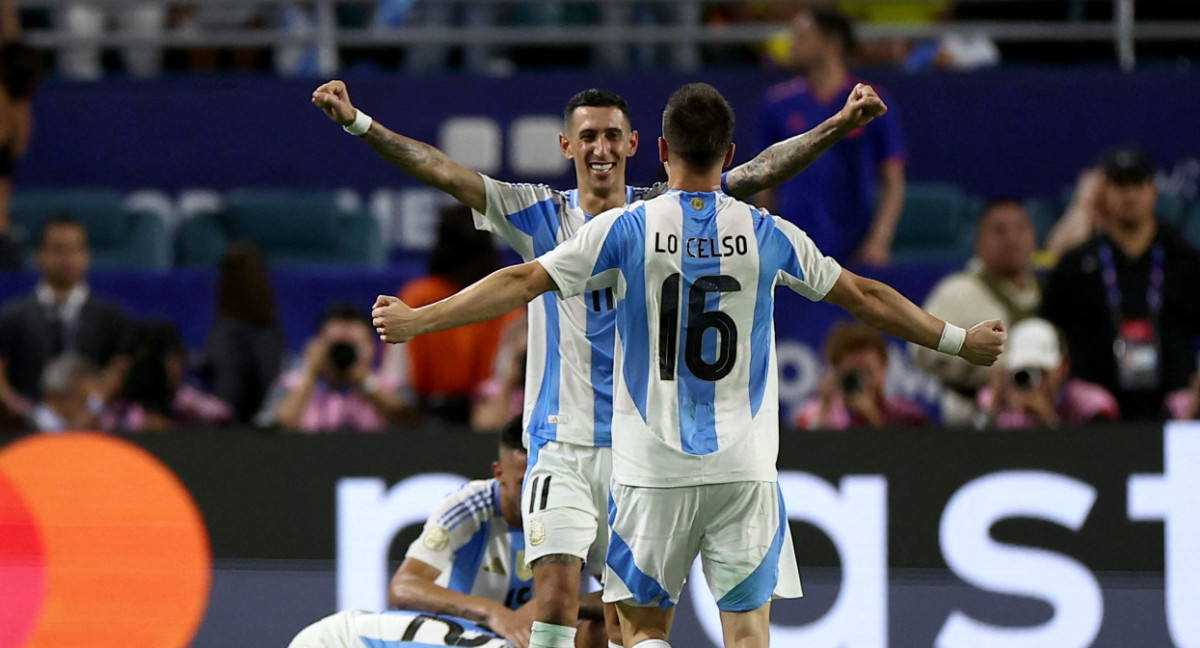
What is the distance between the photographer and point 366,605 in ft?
25.0

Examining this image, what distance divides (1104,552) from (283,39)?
704cm

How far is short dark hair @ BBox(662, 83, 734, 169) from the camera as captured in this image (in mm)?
5020

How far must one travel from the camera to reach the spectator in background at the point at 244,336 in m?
8.91

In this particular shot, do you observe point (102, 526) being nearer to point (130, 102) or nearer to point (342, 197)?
point (342, 197)

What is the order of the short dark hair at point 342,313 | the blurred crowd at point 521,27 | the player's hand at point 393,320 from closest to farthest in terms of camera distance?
1. the player's hand at point 393,320
2. the short dark hair at point 342,313
3. the blurred crowd at point 521,27

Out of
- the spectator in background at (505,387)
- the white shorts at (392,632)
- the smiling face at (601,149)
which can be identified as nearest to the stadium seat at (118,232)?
the spectator in background at (505,387)

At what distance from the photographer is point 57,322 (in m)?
9.28

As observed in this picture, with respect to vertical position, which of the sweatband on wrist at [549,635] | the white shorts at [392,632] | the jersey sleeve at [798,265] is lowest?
the white shorts at [392,632]

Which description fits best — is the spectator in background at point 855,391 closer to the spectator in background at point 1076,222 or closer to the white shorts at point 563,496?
the spectator in background at point 1076,222

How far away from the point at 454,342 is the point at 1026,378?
9.41 ft

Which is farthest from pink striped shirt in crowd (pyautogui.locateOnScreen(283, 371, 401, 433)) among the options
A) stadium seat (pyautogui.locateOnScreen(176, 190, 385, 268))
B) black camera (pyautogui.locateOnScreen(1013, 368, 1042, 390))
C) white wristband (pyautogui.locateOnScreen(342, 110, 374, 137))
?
black camera (pyautogui.locateOnScreen(1013, 368, 1042, 390))

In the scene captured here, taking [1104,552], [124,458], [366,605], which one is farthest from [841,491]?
[124,458]

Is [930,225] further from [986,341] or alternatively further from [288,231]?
[986,341]

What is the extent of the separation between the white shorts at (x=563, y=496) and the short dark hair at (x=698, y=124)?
121cm
